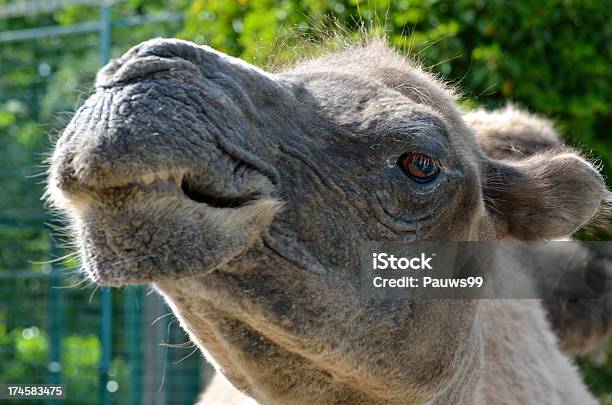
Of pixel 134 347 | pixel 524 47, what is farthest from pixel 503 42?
pixel 134 347

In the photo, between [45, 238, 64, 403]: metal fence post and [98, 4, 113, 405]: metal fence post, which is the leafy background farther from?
[45, 238, 64, 403]: metal fence post

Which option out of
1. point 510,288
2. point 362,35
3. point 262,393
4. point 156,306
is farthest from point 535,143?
point 156,306

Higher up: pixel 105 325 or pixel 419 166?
pixel 419 166

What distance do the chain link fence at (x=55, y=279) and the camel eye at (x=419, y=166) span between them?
6617 mm

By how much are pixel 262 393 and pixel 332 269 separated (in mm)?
524

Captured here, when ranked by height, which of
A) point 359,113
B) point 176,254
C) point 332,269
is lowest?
point 176,254

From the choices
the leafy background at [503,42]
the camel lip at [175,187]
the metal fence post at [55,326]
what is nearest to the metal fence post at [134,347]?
the metal fence post at [55,326]

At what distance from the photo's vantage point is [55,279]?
11.4 meters

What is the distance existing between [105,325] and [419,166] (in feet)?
21.2

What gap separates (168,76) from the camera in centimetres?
269

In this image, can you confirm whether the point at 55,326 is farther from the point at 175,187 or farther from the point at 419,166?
the point at 175,187

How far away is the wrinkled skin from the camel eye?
3 centimetres

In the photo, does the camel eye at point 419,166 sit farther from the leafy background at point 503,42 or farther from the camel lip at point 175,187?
the leafy background at point 503,42

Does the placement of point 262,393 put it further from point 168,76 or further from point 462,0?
point 462,0
